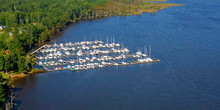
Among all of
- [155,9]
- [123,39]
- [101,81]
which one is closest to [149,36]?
[123,39]

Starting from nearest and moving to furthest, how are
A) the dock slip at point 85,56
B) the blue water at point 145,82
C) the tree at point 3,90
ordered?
the tree at point 3,90 < the blue water at point 145,82 < the dock slip at point 85,56

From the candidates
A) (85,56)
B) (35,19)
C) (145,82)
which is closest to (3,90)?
(145,82)

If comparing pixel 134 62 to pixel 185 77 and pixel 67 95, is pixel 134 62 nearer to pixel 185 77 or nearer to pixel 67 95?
pixel 185 77

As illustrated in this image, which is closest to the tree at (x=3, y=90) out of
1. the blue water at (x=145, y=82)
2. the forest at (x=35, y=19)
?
the forest at (x=35, y=19)

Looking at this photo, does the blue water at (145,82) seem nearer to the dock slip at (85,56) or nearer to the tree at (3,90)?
the dock slip at (85,56)

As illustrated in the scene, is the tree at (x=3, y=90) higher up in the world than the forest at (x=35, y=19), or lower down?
lower down

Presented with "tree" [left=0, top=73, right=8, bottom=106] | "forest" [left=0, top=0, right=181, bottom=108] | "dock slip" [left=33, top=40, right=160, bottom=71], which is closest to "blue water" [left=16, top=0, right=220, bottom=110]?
"dock slip" [left=33, top=40, right=160, bottom=71]

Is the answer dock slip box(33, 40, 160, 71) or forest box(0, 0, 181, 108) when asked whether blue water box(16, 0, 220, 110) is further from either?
forest box(0, 0, 181, 108)
